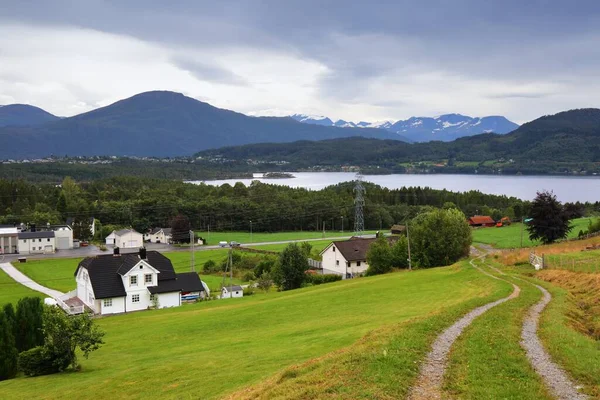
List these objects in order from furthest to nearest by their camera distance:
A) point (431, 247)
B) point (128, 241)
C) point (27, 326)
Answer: point (128, 241) < point (431, 247) < point (27, 326)

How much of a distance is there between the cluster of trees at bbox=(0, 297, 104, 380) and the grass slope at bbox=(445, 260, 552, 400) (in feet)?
51.2

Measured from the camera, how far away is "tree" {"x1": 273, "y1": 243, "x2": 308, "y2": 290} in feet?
158

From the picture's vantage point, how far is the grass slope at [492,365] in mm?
11562

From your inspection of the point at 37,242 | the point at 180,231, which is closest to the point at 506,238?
the point at 180,231

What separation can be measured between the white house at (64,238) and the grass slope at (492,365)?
8905cm

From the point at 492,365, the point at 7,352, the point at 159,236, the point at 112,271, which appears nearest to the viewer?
the point at 492,365

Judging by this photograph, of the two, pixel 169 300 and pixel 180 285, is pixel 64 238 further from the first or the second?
pixel 169 300

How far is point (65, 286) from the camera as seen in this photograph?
56250 mm

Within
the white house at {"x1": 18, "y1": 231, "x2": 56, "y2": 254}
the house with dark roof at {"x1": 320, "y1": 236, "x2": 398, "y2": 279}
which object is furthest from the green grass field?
the white house at {"x1": 18, "y1": 231, "x2": 56, "y2": 254}

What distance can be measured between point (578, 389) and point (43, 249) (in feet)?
303

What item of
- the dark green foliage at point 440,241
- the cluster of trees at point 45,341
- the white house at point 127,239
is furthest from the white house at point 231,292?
the white house at point 127,239

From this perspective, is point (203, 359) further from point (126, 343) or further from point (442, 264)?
point (442, 264)

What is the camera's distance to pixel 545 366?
13516 millimetres

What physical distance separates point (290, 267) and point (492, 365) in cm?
3550
